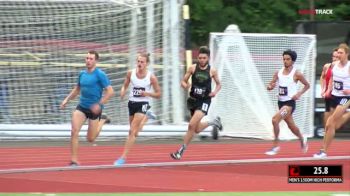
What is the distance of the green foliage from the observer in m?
25.3

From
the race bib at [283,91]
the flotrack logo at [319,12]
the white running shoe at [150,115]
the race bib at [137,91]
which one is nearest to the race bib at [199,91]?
the white running shoe at [150,115]

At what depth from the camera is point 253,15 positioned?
26.2 meters

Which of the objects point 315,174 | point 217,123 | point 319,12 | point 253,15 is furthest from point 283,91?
point 253,15

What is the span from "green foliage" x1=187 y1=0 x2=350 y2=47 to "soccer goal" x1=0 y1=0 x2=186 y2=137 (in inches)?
319

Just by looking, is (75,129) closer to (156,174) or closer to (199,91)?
(156,174)

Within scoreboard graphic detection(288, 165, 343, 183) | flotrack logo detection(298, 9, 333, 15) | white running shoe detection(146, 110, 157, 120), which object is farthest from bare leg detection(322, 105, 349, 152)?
flotrack logo detection(298, 9, 333, 15)

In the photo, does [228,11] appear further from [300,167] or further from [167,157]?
[300,167]

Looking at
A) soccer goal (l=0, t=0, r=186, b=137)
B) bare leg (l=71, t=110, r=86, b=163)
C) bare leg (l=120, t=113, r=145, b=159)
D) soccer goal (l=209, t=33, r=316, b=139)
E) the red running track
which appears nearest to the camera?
the red running track

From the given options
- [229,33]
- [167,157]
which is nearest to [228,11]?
[229,33]

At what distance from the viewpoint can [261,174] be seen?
37.2 ft

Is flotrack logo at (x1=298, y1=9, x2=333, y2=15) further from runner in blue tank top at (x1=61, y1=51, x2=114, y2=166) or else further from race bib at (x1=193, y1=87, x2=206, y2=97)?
runner in blue tank top at (x1=61, y1=51, x2=114, y2=166)

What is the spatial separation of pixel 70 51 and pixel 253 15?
10.7m

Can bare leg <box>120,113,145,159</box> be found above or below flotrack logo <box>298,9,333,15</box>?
below

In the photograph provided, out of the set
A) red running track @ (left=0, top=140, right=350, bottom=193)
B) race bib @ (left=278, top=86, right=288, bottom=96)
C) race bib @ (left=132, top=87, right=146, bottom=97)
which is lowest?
red running track @ (left=0, top=140, right=350, bottom=193)
